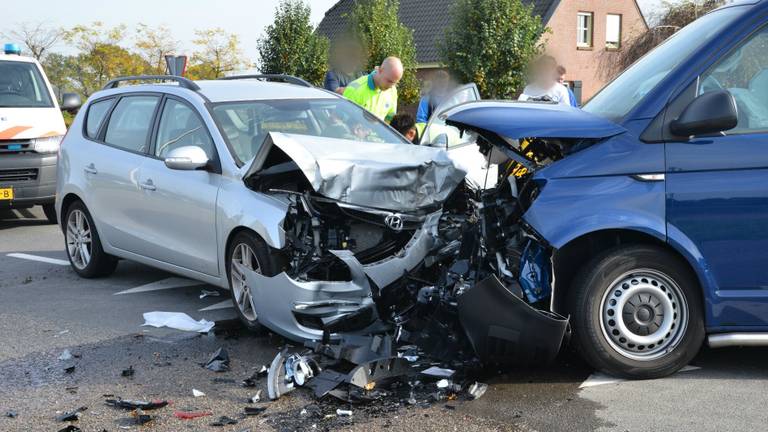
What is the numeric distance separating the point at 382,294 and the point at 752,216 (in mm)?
2251

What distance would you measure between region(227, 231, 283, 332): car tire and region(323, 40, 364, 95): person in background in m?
6.66

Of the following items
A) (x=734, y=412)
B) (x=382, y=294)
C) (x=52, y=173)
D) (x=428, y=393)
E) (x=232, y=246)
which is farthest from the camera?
(x=52, y=173)

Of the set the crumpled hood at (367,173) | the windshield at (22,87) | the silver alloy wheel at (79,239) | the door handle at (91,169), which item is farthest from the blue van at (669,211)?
the windshield at (22,87)

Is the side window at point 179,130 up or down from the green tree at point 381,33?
down

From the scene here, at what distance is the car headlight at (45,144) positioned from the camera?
11966mm

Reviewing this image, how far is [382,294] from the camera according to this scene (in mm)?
5512

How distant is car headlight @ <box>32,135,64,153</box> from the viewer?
471 inches

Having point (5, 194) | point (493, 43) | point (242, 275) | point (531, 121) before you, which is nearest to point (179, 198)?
point (242, 275)

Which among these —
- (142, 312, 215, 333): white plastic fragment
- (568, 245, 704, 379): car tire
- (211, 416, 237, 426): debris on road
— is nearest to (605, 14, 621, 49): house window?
(142, 312, 215, 333): white plastic fragment

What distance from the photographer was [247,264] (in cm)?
599

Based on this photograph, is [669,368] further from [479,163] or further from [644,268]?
[479,163]

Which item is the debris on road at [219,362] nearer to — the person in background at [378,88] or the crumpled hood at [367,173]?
the crumpled hood at [367,173]

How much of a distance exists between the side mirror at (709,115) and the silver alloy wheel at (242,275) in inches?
114

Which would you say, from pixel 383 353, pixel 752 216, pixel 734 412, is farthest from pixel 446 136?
pixel 734 412
